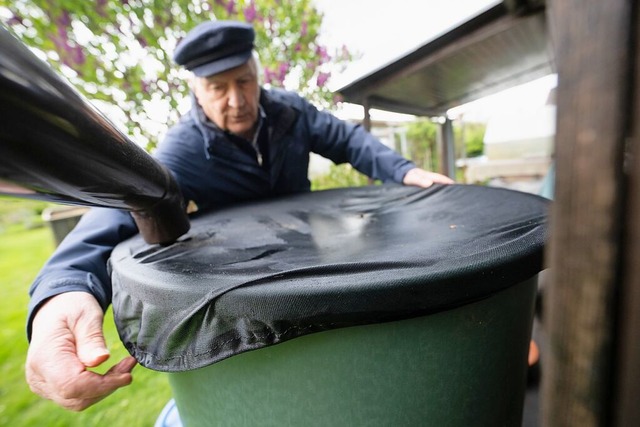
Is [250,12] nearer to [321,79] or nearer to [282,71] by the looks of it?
[282,71]

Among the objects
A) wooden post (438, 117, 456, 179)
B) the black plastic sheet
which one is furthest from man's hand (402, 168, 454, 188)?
wooden post (438, 117, 456, 179)

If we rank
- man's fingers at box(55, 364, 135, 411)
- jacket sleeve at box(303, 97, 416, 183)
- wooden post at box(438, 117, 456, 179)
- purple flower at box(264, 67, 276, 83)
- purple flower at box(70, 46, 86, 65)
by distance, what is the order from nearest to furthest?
man's fingers at box(55, 364, 135, 411) → jacket sleeve at box(303, 97, 416, 183) → purple flower at box(70, 46, 86, 65) → purple flower at box(264, 67, 276, 83) → wooden post at box(438, 117, 456, 179)

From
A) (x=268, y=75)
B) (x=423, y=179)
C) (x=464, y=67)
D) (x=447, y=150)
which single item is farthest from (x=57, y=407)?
(x=447, y=150)

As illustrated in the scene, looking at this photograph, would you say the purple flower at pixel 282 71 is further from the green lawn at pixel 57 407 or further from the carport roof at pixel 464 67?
the green lawn at pixel 57 407

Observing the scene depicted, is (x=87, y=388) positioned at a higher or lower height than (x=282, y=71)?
lower

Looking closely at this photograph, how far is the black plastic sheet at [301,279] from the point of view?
48 centimetres

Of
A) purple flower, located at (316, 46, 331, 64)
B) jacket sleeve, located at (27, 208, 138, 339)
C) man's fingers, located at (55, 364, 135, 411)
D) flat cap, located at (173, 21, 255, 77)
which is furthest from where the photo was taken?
purple flower, located at (316, 46, 331, 64)

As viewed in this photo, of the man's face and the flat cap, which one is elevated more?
the flat cap

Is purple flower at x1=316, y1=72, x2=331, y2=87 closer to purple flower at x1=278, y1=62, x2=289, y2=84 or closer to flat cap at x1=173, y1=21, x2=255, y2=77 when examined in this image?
purple flower at x1=278, y1=62, x2=289, y2=84

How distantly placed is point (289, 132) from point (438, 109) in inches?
147

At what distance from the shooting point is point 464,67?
9.79 feet

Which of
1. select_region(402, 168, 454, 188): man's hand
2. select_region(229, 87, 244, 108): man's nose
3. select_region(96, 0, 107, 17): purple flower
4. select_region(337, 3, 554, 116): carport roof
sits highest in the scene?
select_region(96, 0, 107, 17): purple flower

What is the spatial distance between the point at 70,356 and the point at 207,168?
0.99 m

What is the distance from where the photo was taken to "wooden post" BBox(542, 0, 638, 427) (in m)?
0.25
